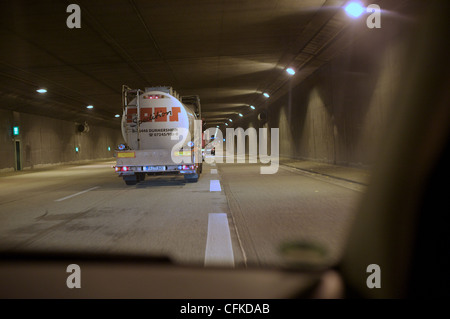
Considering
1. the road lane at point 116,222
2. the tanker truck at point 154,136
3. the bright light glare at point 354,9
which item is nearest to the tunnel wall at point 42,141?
the tanker truck at point 154,136

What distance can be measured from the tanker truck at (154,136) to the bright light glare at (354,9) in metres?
6.76

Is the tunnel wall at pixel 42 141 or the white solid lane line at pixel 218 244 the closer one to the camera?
the white solid lane line at pixel 218 244

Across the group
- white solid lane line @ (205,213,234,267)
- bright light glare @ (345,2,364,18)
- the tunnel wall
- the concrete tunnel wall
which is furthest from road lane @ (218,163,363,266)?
the tunnel wall

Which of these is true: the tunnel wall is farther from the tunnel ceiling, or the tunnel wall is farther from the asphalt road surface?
the asphalt road surface

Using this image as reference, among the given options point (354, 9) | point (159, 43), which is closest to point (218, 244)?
point (354, 9)

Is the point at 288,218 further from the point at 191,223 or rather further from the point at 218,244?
the point at 218,244

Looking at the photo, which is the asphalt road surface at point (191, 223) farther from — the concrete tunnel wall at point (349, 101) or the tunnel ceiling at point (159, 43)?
the tunnel ceiling at point (159, 43)

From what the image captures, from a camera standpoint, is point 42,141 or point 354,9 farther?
point 42,141

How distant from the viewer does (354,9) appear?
11.5m

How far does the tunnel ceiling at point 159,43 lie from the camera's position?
1109 centimetres

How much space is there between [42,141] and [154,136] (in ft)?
69.0

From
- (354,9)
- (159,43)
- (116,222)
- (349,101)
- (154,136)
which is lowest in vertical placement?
(116,222)

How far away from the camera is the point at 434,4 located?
100.0 inches

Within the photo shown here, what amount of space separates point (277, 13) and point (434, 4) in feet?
33.3
